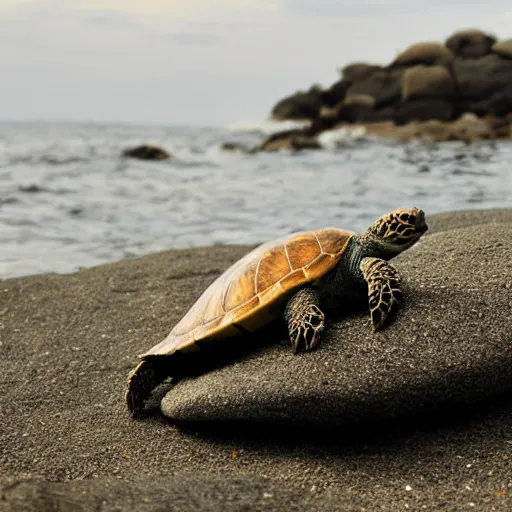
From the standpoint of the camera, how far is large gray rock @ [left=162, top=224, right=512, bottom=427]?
124 inches

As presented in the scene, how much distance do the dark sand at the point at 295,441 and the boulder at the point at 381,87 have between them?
25.2 meters

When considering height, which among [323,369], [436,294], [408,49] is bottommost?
[323,369]

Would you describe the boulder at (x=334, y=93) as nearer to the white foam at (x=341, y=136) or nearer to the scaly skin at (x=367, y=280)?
the white foam at (x=341, y=136)

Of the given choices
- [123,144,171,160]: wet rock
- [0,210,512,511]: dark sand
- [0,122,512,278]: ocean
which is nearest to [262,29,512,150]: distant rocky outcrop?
[0,122,512,278]: ocean

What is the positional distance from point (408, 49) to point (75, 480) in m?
29.7

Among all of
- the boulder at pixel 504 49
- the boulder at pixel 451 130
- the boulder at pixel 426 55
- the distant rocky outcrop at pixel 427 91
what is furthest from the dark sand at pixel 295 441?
the boulder at pixel 504 49

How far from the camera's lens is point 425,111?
1043 inches

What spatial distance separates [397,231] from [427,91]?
2509cm

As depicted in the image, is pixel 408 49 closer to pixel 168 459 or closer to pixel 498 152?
pixel 498 152

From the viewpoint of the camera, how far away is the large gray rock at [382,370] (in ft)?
10.3

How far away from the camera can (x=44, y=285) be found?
6.07m

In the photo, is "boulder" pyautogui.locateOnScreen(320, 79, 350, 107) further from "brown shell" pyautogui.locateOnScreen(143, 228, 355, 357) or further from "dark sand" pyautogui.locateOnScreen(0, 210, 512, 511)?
"brown shell" pyautogui.locateOnScreen(143, 228, 355, 357)

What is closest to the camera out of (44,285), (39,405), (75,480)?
(75,480)

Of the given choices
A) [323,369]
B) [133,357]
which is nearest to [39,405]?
[133,357]
